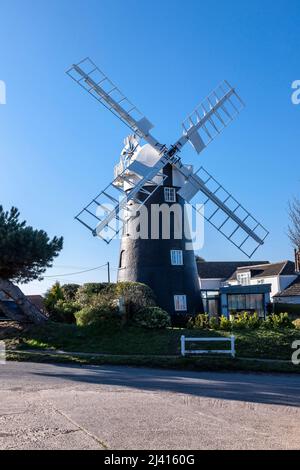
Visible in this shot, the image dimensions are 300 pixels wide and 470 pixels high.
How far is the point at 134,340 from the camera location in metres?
21.7

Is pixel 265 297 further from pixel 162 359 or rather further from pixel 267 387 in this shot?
pixel 267 387

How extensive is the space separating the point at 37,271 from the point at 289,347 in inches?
494

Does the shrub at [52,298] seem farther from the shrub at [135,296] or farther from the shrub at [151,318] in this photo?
the shrub at [151,318]

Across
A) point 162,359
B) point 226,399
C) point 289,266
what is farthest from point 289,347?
point 289,266

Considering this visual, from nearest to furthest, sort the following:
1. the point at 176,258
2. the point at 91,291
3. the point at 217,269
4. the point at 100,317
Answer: the point at 100,317, the point at 91,291, the point at 176,258, the point at 217,269

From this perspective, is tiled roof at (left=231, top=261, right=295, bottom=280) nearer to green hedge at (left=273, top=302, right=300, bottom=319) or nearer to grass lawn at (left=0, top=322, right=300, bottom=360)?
green hedge at (left=273, top=302, right=300, bottom=319)

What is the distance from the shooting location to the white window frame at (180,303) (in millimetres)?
27614

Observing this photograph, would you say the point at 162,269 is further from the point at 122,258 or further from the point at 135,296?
the point at 135,296

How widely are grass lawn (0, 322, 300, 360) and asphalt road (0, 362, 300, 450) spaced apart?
460 centimetres

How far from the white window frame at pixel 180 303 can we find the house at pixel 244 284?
3530 millimetres

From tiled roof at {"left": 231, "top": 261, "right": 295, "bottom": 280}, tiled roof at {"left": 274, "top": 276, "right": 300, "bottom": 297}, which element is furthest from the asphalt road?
tiled roof at {"left": 231, "top": 261, "right": 295, "bottom": 280}

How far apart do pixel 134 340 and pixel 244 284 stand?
34.2 m

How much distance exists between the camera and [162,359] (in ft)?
56.4

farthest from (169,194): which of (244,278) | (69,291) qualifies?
(244,278)
